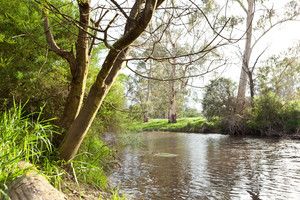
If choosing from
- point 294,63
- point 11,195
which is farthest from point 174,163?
point 294,63

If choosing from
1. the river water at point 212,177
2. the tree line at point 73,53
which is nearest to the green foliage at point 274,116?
the river water at point 212,177

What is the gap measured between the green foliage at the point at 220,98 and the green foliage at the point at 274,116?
2009 millimetres

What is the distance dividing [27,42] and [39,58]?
13.9 inches

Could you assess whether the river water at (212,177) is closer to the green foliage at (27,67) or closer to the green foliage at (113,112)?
the green foliage at (113,112)

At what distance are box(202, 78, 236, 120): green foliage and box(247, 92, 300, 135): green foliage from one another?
79.1 inches

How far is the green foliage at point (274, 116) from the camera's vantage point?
12.6 m

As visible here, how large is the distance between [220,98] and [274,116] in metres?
4.00

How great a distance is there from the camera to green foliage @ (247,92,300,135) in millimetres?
12617

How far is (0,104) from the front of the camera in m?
3.61

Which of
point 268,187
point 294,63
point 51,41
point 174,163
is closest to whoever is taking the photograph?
point 51,41

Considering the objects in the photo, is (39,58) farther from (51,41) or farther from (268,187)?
(268,187)

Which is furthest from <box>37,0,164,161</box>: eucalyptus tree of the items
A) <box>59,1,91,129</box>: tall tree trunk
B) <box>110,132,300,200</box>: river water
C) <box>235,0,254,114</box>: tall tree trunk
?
<box>235,0,254,114</box>: tall tree trunk

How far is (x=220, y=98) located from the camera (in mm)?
16531

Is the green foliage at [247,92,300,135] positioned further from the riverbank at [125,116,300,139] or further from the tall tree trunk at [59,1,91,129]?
the tall tree trunk at [59,1,91,129]
